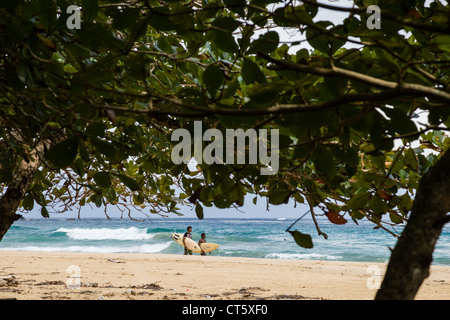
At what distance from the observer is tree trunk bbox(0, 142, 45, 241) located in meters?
2.45

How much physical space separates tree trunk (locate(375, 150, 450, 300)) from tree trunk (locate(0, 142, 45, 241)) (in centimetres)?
216

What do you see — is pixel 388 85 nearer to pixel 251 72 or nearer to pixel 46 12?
pixel 251 72

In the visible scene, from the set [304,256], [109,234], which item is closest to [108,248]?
[109,234]

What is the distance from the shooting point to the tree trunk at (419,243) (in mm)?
851

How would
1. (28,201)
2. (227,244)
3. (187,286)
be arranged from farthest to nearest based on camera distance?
(227,244) → (187,286) → (28,201)

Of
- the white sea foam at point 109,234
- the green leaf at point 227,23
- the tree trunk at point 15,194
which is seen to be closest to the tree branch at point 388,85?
the green leaf at point 227,23

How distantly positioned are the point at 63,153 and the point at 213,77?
574mm

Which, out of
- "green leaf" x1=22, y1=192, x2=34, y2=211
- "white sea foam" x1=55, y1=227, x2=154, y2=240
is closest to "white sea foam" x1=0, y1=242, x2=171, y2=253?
"white sea foam" x1=55, y1=227, x2=154, y2=240

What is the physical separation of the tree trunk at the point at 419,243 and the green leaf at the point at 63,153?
40.0 inches

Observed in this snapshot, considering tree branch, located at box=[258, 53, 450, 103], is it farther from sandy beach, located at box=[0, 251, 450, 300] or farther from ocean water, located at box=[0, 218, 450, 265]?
ocean water, located at box=[0, 218, 450, 265]

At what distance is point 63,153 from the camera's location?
133 cm

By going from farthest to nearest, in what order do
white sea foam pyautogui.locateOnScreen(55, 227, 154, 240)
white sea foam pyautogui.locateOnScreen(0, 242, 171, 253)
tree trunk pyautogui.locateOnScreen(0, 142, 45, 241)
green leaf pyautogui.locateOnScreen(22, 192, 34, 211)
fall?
white sea foam pyautogui.locateOnScreen(55, 227, 154, 240), white sea foam pyautogui.locateOnScreen(0, 242, 171, 253), green leaf pyautogui.locateOnScreen(22, 192, 34, 211), tree trunk pyautogui.locateOnScreen(0, 142, 45, 241)

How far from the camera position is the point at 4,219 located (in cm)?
246
